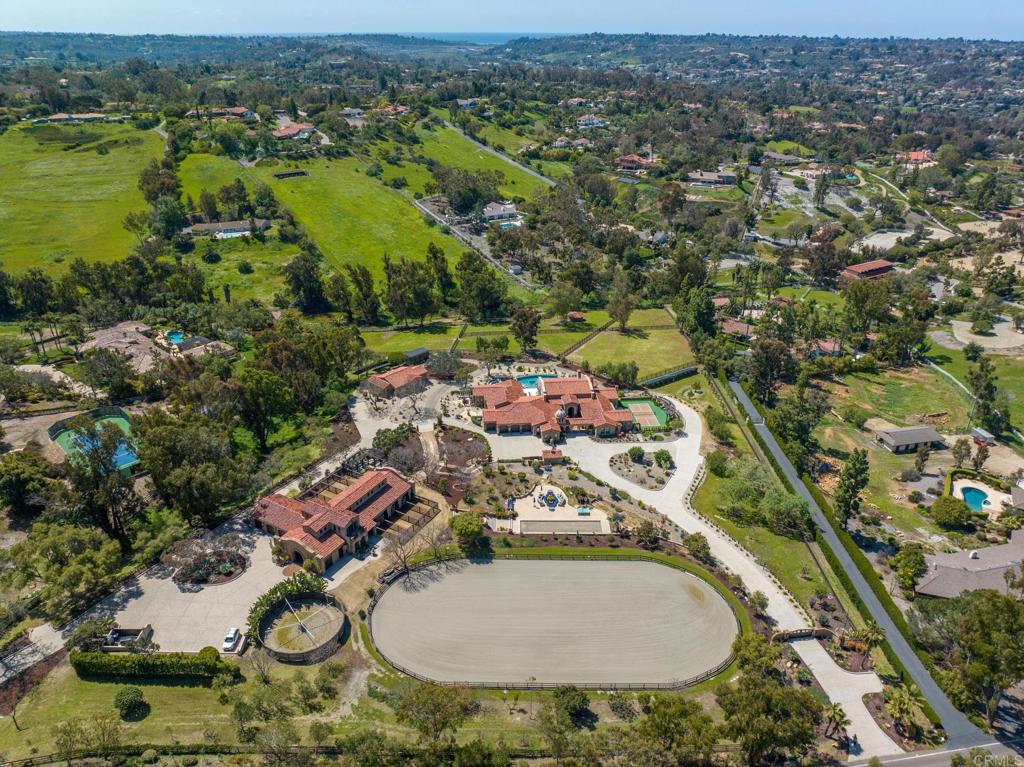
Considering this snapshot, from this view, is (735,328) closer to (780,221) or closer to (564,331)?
(564,331)

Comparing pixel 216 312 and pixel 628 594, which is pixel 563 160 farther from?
pixel 628 594

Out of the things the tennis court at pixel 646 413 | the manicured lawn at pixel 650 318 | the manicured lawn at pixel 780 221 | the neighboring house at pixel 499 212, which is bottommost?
the manicured lawn at pixel 650 318

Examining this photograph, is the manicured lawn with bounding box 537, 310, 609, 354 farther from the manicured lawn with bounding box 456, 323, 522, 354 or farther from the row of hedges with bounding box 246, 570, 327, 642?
the row of hedges with bounding box 246, 570, 327, 642

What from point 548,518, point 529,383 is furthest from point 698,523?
point 529,383

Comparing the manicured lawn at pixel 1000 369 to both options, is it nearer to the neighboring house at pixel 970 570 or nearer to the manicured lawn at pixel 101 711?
the neighboring house at pixel 970 570

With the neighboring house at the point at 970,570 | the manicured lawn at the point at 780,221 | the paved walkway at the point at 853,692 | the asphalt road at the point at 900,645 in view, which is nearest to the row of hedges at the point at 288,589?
the paved walkway at the point at 853,692
